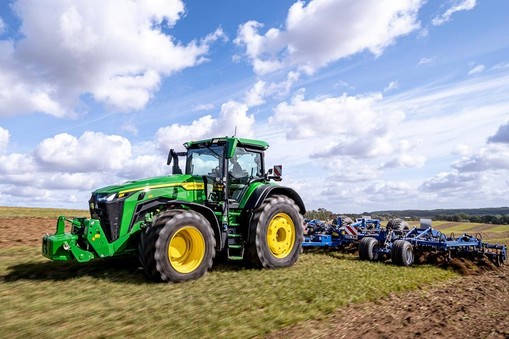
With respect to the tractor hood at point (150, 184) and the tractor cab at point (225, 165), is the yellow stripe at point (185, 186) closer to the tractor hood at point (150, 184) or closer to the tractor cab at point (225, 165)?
the tractor hood at point (150, 184)

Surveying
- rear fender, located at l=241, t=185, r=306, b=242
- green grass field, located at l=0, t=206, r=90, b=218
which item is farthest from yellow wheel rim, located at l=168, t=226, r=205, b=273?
green grass field, located at l=0, t=206, r=90, b=218

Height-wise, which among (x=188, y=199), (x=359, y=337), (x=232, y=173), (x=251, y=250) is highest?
(x=232, y=173)

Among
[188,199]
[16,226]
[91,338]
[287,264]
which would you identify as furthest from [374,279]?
[16,226]

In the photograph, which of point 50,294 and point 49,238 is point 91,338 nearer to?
point 50,294

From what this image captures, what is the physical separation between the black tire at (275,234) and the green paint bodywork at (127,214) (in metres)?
0.50

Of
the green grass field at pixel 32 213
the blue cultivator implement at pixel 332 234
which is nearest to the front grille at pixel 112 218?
the blue cultivator implement at pixel 332 234

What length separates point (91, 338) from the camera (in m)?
4.18

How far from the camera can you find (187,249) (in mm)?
7184

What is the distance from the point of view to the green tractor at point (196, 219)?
6.65 meters

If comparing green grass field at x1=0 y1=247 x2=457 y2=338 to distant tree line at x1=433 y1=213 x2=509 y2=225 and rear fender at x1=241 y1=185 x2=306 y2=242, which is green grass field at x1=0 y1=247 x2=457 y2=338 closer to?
rear fender at x1=241 y1=185 x2=306 y2=242

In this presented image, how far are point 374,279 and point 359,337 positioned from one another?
3.12m

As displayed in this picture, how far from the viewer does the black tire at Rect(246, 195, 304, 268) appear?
7.96 m

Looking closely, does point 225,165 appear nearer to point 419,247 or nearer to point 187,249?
point 187,249

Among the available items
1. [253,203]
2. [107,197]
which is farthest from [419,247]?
[107,197]
